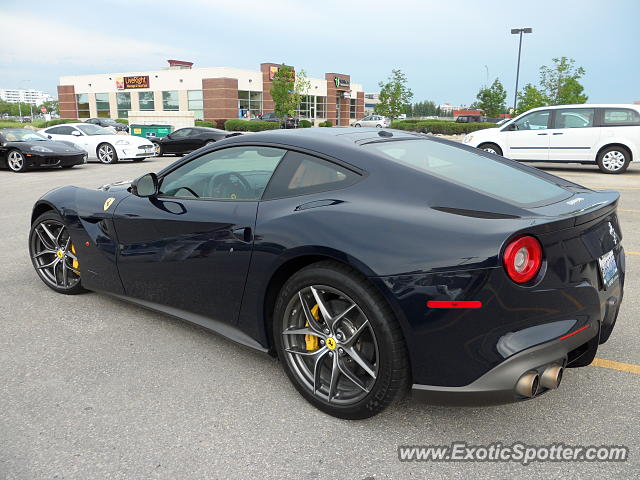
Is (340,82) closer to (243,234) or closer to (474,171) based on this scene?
(474,171)

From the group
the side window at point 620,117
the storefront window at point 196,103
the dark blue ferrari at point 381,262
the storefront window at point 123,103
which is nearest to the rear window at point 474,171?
the dark blue ferrari at point 381,262

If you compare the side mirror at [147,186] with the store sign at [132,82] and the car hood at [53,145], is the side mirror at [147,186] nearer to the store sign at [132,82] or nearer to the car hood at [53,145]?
the car hood at [53,145]

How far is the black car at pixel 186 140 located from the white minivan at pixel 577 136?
10690 mm

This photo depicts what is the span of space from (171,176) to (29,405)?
162 centimetres

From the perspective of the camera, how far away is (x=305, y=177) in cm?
285

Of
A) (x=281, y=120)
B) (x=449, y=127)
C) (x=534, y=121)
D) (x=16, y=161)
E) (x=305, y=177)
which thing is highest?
(x=281, y=120)

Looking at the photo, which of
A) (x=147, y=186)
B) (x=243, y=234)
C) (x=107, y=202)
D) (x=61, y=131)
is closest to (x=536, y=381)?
(x=243, y=234)

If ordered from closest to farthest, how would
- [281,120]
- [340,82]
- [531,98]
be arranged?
1. [531,98]
2. [281,120]
3. [340,82]

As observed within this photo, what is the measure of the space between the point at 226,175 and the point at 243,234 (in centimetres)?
73

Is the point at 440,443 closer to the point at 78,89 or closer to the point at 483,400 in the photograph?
the point at 483,400

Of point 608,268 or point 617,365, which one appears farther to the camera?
point 617,365

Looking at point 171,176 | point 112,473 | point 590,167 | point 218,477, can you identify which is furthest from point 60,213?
point 590,167

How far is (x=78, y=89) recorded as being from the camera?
6494 centimetres

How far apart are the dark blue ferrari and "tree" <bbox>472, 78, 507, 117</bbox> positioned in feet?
178
